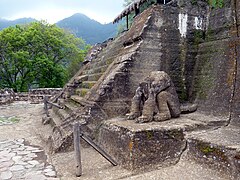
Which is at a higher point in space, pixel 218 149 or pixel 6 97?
pixel 218 149

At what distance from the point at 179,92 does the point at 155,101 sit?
4.70ft

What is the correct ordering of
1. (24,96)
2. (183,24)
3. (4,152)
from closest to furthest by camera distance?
(4,152), (183,24), (24,96)

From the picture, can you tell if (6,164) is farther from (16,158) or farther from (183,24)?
(183,24)

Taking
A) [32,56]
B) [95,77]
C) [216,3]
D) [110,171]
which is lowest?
[110,171]

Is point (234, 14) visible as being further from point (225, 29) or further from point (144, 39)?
point (144, 39)

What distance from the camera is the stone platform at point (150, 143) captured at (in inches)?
159

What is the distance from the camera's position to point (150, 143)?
4.12 m

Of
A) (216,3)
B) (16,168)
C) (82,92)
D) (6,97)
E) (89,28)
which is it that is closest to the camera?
(16,168)

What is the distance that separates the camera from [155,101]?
4973 millimetres

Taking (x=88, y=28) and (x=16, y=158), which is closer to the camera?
(x=16, y=158)

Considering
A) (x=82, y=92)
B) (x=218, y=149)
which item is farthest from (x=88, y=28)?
(x=218, y=149)

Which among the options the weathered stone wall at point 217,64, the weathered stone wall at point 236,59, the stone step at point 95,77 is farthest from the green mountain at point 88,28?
the weathered stone wall at point 236,59

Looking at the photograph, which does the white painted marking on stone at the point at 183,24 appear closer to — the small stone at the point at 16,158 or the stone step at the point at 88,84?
the stone step at the point at 88,84

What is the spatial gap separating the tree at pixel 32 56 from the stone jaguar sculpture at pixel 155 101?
724 inches
